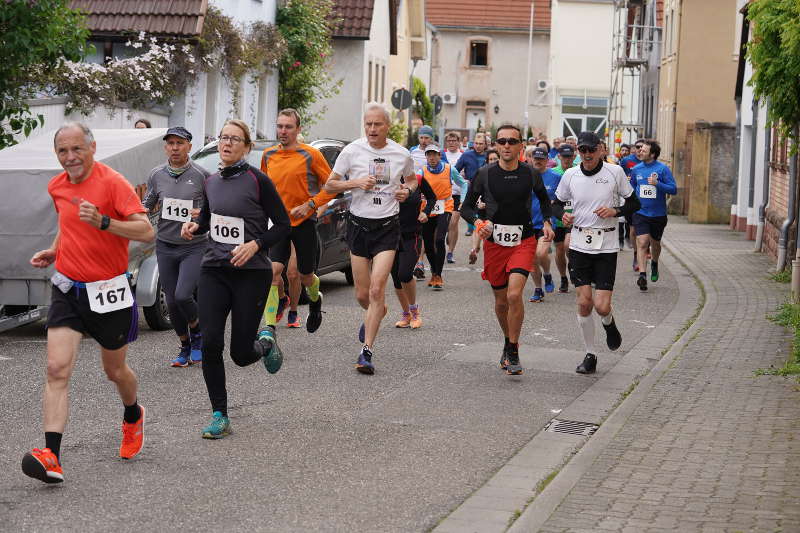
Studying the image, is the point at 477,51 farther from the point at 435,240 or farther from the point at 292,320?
the point at 292,320

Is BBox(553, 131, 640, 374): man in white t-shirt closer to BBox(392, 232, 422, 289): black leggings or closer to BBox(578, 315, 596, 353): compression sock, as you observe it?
BBox(578, 315, 596, 353): compression sock

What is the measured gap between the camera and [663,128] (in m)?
46.6

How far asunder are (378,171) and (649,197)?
26.4 feet

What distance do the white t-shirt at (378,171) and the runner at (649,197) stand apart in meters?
7.66

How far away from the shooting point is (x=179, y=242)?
10.8 m

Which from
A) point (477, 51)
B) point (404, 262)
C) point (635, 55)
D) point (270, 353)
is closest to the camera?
point (270, 353)

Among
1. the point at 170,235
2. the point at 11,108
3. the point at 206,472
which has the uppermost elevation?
the point at 11,108

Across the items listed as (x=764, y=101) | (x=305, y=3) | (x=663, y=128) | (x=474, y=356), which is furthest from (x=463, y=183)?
(x=663, y=128)

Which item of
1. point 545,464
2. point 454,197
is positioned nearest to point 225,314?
point 545,464

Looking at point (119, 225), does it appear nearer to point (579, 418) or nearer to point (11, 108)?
point (579, 418)

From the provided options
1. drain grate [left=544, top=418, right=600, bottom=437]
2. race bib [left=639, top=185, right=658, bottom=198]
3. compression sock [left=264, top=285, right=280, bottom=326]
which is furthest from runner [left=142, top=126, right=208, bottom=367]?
race bib [left=639, top=185, right=658, bottom=198]

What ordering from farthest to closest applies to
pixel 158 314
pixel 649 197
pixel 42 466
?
pixel 649 197 → pixel 158 314 → pixel 42 466

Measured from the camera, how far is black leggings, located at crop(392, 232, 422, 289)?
43.4ft

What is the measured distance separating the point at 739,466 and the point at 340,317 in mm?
7159
